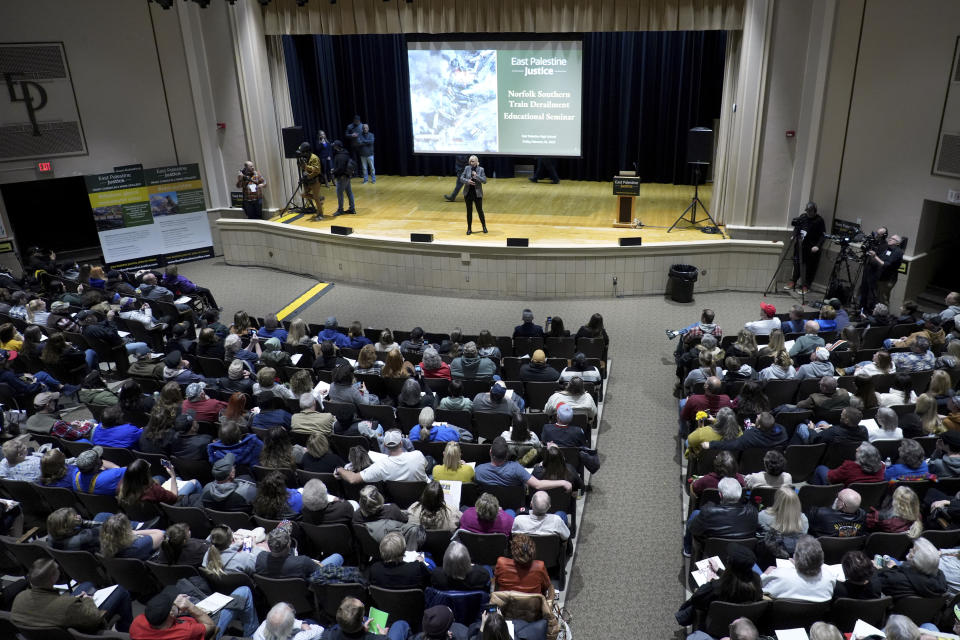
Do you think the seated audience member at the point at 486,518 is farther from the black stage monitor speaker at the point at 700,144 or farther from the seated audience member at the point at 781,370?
the black stage monitor speaker at the point at 700,144

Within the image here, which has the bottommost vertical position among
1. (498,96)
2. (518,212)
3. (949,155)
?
(518,212)

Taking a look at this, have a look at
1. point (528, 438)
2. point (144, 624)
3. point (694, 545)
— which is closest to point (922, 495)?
point (694, 545)

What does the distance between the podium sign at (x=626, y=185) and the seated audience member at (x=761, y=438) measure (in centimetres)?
711

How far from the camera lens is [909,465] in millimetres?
5539

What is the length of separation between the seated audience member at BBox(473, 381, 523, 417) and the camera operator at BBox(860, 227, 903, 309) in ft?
21.9

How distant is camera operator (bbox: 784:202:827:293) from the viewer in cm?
1162

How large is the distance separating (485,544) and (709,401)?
302cm

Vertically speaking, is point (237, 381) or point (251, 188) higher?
point (251, 188)

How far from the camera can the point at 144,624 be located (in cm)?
410

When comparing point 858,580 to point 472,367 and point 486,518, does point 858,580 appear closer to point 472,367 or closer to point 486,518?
point 486,518

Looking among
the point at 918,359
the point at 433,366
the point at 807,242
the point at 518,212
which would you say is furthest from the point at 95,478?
the point at 807,242

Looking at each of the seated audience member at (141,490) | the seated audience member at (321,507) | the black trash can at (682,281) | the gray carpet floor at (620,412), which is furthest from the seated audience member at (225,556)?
the black trash can at (682,281)

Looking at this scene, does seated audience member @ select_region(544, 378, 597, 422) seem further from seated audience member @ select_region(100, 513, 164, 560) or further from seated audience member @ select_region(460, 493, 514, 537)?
seated audience member @ select_region(100, 513, 164, 560)

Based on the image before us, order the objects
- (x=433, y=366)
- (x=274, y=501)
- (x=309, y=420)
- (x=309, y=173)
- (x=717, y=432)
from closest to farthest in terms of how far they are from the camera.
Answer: (x=274, y=501), (x=717, y=432), (x=309, y=420), (x=433, y=366), (x=309, y=173)
